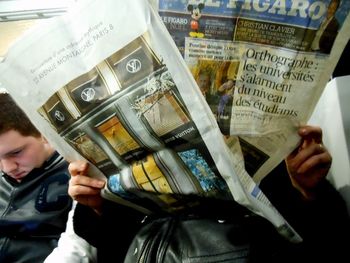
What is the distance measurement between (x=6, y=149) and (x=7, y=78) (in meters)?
0.55

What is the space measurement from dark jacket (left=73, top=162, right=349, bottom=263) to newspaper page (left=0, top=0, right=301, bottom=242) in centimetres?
3

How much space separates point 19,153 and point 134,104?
28.1 inches

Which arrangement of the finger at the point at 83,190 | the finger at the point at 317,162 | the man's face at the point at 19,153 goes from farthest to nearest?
1. the man's face at the point at 19,153
2. the finger at the point at 83,190
3. the finger at the point at 317,162

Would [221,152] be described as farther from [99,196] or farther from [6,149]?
[6,149]

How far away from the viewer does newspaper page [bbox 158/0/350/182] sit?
0.36m

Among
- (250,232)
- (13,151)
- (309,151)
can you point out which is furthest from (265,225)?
(13,151)

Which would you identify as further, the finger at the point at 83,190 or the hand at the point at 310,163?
the finger at the point at 83,190

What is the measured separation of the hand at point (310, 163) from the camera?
0.48 m

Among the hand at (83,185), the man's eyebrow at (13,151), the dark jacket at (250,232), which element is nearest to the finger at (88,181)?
the hand at (83,185)

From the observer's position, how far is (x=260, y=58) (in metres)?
0.38

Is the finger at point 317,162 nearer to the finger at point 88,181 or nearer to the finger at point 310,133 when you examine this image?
the finger at point 310,133

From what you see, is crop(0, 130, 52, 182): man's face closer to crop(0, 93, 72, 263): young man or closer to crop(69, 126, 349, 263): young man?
crop(0, 93, 72, 263): young man

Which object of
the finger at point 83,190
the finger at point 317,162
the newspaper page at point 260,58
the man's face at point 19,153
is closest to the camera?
the newspaper page at point 260,58

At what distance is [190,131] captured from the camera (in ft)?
1.32
